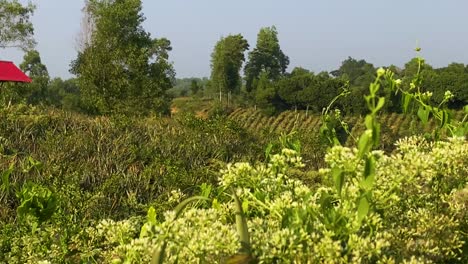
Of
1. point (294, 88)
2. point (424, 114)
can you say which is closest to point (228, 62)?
point (294, 88)

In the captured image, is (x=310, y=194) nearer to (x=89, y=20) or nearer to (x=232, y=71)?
(x=89, y=20)

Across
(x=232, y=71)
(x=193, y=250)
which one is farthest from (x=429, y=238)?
(x=232, y=71)

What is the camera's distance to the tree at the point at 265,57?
334ft

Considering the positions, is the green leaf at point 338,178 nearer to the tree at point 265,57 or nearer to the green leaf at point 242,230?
the green leaf at point 242,230

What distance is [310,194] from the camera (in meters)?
1.40

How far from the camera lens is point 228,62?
8388 cm

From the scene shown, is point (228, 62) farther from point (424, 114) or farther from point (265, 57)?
point (424, 114)

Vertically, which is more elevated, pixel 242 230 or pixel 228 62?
pixel 228 62

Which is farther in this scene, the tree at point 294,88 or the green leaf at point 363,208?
the tree at point 294,88

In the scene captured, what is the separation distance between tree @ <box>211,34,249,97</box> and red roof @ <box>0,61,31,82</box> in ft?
180

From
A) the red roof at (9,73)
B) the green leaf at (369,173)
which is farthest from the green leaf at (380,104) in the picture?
the red roof at (9,73)

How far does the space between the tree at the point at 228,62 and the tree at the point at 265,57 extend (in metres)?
13.8

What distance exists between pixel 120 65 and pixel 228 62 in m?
45.5

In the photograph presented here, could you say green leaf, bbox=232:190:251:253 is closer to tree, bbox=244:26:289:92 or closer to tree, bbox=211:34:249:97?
tree, bbox=211:34:249:97
